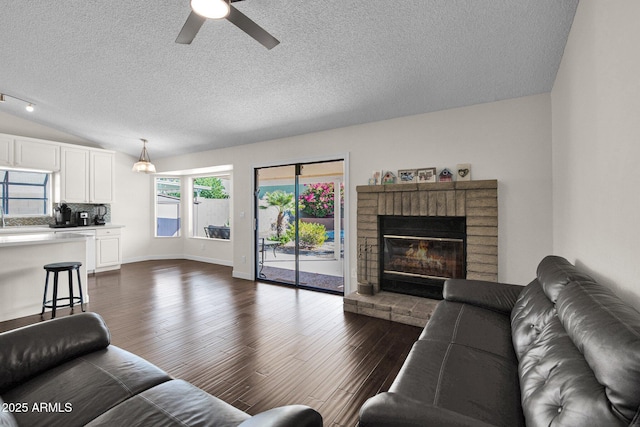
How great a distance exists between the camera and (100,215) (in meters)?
6.33

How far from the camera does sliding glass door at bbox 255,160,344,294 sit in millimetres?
4559

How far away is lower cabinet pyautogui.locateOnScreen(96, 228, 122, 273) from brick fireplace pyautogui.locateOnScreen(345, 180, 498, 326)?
208 inches

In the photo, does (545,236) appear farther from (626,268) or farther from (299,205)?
(299,205)

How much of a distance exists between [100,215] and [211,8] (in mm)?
6452

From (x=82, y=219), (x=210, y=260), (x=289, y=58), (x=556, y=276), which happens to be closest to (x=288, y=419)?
(x=556, y=276)

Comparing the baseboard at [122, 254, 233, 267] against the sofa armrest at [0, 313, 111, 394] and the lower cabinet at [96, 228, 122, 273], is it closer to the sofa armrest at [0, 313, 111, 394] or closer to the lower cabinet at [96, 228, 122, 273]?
the lower cabinet at [96, 228, 122, 273]

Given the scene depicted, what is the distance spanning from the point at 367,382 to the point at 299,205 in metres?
3.19

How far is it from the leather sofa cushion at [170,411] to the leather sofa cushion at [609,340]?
3.86ft

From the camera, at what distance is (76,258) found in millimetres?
3936

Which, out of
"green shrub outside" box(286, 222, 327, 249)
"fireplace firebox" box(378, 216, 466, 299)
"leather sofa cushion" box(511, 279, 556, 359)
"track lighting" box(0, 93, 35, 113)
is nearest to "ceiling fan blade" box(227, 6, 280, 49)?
"leather sofa cushion" box(511, 279, 556, 359)

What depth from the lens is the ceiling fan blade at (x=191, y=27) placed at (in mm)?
1844

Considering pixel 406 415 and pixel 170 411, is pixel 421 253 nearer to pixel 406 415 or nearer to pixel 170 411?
pixel 406 415

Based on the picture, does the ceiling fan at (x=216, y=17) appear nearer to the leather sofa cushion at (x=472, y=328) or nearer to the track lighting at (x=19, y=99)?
the leather sofa cushion at (x=472, y=328)

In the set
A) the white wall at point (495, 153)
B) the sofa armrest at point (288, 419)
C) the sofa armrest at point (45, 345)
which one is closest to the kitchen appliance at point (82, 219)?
the white wall at point (495, 153)
